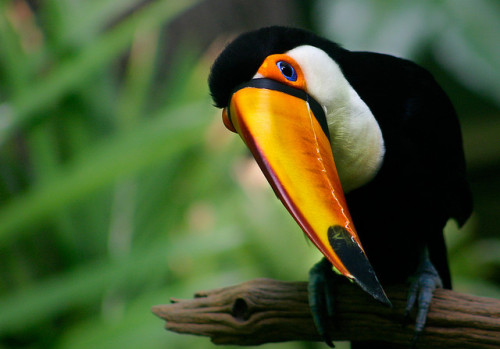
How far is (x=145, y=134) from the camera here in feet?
6.29

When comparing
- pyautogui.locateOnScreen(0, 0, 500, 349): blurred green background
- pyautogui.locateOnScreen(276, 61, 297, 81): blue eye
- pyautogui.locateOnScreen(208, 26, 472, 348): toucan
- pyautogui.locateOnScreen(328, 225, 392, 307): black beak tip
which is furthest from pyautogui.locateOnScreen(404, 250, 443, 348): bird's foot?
pyautogui.locateOnScreen(0, 0, 500, 349): blurred green background

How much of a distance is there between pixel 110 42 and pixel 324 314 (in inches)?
51.8

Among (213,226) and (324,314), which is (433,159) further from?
(213,226)

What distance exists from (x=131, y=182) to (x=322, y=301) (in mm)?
1291

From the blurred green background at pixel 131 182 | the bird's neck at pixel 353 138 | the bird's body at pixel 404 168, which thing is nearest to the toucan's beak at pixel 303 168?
the bird's neck at pixel 353 138

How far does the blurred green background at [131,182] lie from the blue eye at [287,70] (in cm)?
89

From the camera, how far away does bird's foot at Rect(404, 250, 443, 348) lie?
1.04 metres

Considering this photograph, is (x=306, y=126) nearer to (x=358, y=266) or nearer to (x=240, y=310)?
(x=358, y=266)

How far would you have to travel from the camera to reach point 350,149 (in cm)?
107

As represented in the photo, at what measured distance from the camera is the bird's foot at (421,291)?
3.41ft

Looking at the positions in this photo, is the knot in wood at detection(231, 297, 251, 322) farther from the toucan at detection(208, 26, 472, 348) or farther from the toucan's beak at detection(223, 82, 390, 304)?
the toucan's beak at detection(223, 82, 390, 304)

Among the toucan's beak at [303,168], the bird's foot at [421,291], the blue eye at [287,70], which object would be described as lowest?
the bird's foot at [421,291]

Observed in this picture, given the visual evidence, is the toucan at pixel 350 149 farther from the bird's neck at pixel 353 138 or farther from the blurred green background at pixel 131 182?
the blurred green background at pixel 131 182

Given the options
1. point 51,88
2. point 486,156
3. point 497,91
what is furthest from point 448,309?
point 486,156
